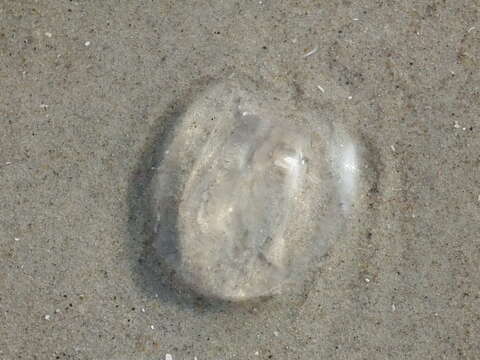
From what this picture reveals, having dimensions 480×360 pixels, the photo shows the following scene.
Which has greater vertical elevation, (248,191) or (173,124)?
(173,124)

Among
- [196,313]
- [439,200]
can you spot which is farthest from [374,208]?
[196,313]

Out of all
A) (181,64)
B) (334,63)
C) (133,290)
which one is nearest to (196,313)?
(133,290)

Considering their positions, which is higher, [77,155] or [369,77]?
[369,77]

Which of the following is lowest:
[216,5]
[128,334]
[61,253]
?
[128,334]

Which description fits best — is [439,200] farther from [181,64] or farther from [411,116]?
[181,64]

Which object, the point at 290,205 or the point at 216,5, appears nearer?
the point at 290,205

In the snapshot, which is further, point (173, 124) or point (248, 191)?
point (173, 124)
